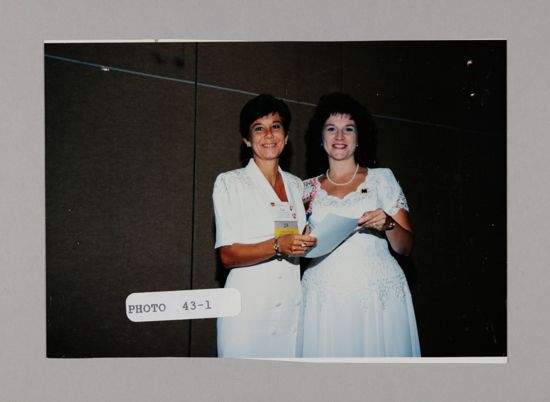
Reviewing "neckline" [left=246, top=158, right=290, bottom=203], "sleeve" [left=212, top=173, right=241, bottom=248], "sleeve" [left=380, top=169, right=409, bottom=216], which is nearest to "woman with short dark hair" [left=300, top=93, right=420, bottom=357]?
"sleeve" [left=380, top=169, right=409, bottom=216]

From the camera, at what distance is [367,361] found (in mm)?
2889

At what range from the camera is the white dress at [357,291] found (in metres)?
2.84

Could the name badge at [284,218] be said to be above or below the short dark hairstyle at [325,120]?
below

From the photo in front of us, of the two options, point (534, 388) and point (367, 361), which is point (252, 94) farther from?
point (534, 388)

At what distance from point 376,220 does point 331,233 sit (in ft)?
0.71

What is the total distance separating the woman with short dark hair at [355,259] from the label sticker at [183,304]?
359 mm

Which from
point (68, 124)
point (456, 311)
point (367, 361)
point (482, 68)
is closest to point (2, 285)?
point (68, 124)

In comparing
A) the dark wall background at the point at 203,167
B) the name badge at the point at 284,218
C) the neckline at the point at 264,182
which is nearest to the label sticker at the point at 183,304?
the dark wall background at the point at 203,167

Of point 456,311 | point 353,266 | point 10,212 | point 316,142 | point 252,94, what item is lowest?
point 456,311

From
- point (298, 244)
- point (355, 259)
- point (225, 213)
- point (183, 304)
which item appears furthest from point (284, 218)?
point (183, 304)

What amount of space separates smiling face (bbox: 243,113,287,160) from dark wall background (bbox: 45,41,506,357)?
6 cm

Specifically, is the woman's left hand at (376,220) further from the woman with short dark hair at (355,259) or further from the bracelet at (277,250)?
the bracelet at (277,250)

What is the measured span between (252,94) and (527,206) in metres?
1.40

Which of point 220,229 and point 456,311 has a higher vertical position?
point 220,229
